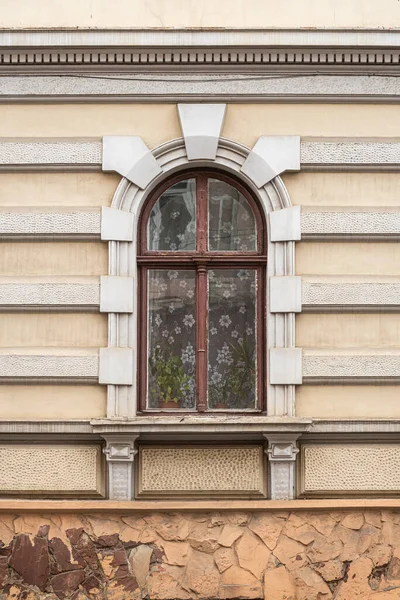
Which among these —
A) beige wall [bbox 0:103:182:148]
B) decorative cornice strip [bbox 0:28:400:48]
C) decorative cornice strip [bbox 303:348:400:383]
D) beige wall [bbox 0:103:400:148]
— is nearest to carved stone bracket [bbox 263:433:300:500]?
decorative cornice strip [bbox 303:348:400:383]

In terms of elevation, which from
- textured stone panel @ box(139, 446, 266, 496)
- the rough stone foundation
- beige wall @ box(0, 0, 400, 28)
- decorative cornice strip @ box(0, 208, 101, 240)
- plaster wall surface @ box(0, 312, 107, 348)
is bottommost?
the rough stone foundation

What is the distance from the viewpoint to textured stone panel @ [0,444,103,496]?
360 inches

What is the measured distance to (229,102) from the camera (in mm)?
9461

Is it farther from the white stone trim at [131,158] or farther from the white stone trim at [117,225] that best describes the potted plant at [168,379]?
the white stone trim at [131,158]

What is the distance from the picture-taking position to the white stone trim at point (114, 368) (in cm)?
912

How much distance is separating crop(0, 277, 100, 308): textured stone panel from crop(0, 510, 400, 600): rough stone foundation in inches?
78.5

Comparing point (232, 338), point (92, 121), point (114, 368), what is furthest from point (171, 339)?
point (92, 121)

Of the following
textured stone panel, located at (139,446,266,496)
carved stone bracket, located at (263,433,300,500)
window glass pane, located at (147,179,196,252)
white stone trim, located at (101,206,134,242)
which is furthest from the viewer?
window glass pane, located at (147,179,196,252)

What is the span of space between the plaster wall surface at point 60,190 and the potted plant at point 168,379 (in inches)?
62.3

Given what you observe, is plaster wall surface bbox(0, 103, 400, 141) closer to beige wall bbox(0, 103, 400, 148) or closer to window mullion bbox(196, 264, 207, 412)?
beige wall bbox(0, 103, 400, 148)

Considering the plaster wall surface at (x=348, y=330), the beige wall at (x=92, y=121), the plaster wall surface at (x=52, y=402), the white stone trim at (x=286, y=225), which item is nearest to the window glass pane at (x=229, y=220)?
the white stone trim at (x=286, y=225)

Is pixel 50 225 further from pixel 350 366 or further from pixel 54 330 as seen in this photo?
pixel 350 366

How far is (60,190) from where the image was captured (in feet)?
30.9

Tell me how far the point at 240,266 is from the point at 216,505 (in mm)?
2275
